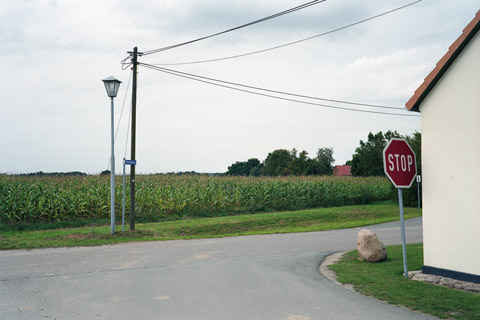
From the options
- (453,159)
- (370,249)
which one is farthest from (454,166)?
(370,249)

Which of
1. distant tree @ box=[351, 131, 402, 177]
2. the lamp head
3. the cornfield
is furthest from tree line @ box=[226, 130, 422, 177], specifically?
the lamp head

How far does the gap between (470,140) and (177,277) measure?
6.55m

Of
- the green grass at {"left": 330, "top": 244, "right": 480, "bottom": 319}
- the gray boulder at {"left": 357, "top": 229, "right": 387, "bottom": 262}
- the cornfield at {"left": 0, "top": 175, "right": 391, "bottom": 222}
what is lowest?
the green grass at {"left": 330, "top": 244, "right": 480, "bottom": 319}

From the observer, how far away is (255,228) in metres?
21.1

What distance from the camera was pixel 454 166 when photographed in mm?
8906

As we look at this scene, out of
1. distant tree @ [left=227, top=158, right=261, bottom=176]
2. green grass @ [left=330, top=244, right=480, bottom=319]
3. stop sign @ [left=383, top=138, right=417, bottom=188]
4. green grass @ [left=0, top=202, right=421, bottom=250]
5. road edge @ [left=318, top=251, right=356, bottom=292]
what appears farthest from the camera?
distant tree @ [left=227, top=158, right=261, bottom=176]

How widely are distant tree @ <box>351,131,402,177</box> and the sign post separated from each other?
6277 centimetres

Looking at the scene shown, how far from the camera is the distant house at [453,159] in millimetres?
8586

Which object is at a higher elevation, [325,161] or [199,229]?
[325,161]

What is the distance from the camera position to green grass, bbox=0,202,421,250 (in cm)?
1553

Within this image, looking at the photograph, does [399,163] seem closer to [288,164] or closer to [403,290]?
[403,290]

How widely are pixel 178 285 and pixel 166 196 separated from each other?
16298 mm

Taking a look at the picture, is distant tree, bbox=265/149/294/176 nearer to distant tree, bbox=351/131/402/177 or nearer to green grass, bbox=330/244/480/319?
distant tree, bbox=351/131/402/177

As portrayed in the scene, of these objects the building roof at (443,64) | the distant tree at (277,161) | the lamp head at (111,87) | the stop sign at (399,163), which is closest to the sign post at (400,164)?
the stop sign at (399,163)
